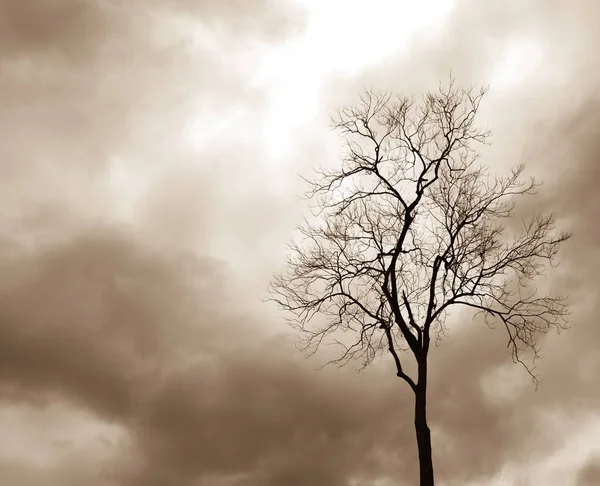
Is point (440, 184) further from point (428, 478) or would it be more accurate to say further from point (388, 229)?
point (428, 478)

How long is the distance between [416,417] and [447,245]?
206 inches

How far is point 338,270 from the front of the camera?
19344mm

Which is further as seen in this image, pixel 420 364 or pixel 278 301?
pixel 278 301

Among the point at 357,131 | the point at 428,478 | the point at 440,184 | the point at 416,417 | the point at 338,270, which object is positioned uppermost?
the point at 357,131

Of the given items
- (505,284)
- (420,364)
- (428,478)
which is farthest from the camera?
(505,284)

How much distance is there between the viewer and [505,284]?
19.0 m

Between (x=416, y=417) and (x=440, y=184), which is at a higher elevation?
(x=440, y=184)

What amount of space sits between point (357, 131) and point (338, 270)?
4.41 metres

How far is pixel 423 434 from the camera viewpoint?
16953 millimetres

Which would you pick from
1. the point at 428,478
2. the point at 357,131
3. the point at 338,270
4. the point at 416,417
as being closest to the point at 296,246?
the point at 338,270

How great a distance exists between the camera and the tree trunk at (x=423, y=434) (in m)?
16.5

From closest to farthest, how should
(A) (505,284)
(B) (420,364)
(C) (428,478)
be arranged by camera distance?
(C) (428,478)
(B) (420,364)
(A) (505,284)

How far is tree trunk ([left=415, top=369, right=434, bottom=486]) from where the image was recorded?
16.5m

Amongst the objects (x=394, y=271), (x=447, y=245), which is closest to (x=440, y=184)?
(x=447, y=245)
